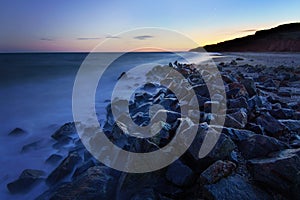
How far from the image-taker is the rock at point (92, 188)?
6.71 feet

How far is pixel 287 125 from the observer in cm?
269

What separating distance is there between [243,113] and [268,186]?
50.1 inches

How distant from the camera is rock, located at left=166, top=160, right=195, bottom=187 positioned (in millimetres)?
1912

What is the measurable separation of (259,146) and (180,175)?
0.76 metres

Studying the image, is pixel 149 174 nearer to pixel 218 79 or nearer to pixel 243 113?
pixel 243 113

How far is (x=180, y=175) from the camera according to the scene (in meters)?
1.94

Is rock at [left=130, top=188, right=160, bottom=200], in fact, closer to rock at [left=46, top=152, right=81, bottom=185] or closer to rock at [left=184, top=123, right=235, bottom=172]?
rock at [left=184, top=123, right=235, bottom=172]

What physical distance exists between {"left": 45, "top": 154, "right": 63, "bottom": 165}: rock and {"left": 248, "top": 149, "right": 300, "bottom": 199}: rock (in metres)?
2.83

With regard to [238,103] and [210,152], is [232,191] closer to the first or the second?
[210,152]

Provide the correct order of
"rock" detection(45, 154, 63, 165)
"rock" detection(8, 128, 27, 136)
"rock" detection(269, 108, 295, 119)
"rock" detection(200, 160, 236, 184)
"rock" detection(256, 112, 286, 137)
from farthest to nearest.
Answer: "rock" detection(8, 128, 27, 136)
"rock" detection(45, 154, 63, 165)
"rock" detection(269, 108, 295, 119)
"rock" detection(256, 112, 286, 137)
"rock" detection(200, 160, 236, 184)

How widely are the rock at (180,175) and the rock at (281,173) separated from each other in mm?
497

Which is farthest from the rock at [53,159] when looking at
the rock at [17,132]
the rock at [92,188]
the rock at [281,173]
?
the rock at [281,173]

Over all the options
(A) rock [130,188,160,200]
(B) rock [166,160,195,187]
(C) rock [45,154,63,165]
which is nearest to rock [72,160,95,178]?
(C) rock [45,154,63,165]

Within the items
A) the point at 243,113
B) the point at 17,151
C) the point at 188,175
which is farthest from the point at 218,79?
the point at 17,151
